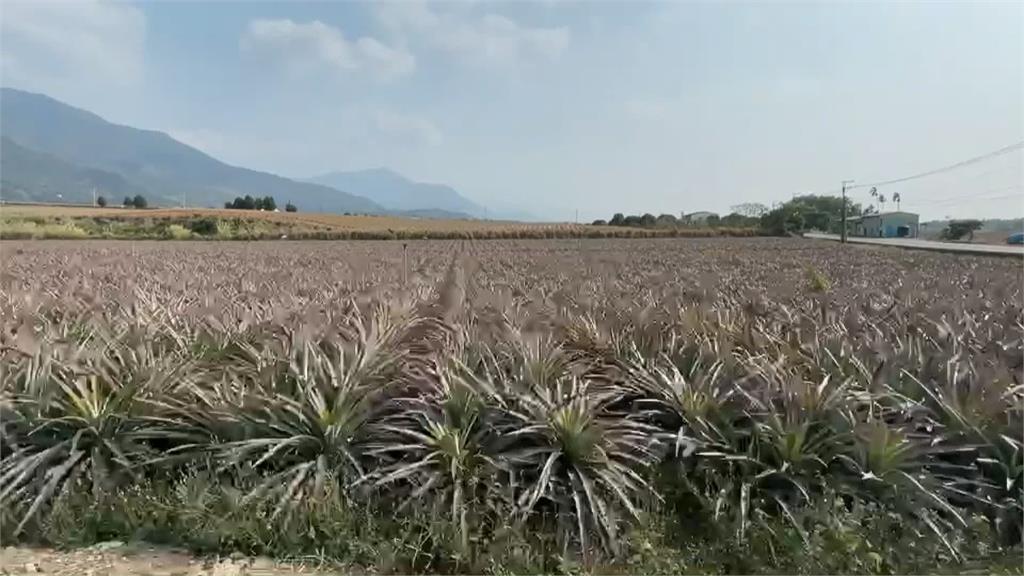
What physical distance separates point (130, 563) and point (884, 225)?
11212 centimetres

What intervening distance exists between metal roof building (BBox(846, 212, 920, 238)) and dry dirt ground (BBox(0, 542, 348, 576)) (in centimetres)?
9515

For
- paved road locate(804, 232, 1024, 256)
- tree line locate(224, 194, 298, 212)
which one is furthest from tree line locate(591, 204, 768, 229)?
tree line locate(224, 194, 298, 212)

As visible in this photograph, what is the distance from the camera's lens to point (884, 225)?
93062 mm

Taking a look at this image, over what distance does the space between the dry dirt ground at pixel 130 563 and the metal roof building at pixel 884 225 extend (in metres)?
95.1

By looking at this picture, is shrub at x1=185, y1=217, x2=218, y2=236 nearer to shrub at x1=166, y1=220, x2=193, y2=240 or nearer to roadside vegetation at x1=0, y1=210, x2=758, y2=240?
roadside vegetation at x1=0, y1=210, x2=758, y2=240

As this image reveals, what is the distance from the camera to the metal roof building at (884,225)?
8225 cm

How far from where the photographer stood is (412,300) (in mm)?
7789

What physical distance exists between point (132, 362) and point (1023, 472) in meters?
6.35

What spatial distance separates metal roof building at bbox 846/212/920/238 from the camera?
82.2 meters

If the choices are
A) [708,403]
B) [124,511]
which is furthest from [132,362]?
[708,403]

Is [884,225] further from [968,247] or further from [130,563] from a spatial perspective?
[130,563]

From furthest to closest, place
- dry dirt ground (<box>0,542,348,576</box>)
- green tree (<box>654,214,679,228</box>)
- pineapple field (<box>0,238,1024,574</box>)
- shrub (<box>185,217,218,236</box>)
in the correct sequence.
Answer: green tree (<box>654,214,679,228</box>) → shrub (<box>185,217,218,236</box>) → pineapple field (<box>0,238,1024,574</box>) → dry dirt ground (<box>0,542,348,576</box>)

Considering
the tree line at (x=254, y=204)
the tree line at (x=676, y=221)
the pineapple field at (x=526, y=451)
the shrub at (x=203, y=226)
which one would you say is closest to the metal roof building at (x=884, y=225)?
the tree line at (x=676, y=221)

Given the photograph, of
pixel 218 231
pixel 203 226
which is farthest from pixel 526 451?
pixel 203 226
